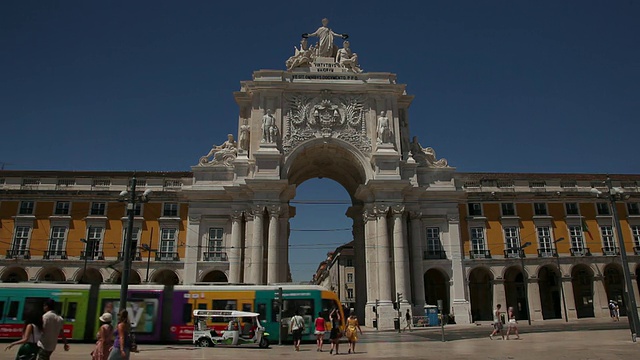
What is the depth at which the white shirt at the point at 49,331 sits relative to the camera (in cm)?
1046

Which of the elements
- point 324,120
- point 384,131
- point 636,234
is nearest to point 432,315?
point 384,131

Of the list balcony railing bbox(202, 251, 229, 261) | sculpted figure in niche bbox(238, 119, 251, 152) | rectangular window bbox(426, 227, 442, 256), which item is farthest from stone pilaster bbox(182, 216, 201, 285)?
rectangular window bbox(426, 227, 442, 256)

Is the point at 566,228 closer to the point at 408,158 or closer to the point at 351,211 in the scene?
the point at 408,158

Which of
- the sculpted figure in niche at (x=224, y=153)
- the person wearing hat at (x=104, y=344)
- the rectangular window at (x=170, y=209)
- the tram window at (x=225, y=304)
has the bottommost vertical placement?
the person wearing hat at (x=104, y=344)

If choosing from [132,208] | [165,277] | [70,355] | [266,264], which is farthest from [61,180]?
[70,355]

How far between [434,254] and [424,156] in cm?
989

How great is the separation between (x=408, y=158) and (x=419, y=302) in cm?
1367

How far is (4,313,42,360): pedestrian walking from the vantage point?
32.8 ft

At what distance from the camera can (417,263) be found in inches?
1775

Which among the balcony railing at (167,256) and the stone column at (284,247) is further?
the balcony railing at (167,256)

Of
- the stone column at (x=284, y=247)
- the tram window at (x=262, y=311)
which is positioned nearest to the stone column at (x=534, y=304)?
the stone column at (x=284, y=247)

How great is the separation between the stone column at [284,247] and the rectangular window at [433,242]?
1341 cm

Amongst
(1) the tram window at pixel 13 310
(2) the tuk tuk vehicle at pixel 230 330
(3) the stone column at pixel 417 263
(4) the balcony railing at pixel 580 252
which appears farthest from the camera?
(4) the balcony railing at pixel 580 252

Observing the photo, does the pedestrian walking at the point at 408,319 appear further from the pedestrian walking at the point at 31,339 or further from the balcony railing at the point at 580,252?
the pedestrian walking at the point at 31,339
